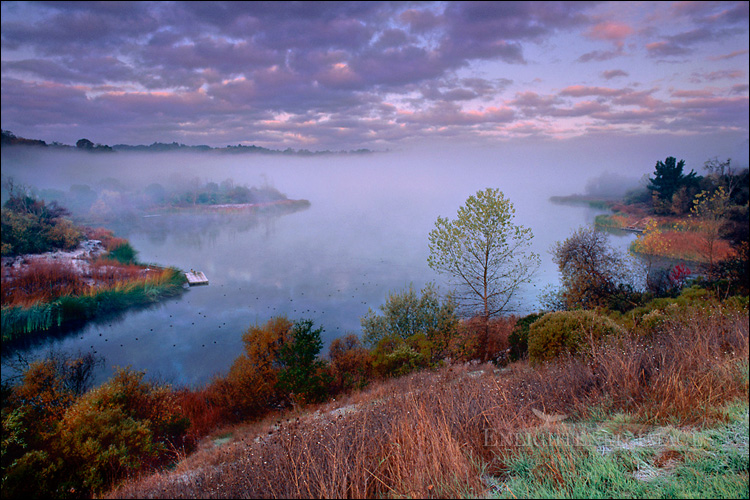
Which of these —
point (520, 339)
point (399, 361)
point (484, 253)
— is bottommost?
point (399, 361)

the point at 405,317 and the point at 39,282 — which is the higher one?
the point at 39,282

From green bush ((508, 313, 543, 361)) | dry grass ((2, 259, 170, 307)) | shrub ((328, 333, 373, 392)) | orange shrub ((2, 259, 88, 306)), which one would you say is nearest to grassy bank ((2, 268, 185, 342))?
dry grass ((2, 259, 170, 307))

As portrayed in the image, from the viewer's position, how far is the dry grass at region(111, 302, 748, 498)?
2.15 meters

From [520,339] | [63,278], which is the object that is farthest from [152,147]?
[520,339]

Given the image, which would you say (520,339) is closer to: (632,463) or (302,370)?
(302,370)

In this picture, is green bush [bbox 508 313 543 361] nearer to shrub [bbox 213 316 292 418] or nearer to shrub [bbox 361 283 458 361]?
shrub [bbox 361 283 458 361]

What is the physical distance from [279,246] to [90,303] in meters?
5.76

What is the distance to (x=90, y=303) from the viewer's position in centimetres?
1093

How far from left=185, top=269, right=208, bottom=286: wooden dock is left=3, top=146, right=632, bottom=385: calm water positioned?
0.19m

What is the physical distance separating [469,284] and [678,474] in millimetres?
8272

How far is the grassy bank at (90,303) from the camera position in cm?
1008

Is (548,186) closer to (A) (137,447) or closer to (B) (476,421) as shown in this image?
(B) (476,421)

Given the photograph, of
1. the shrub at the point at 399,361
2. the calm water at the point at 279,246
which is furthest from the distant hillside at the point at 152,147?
the shrub at the point at 399,361

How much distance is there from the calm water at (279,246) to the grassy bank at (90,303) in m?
0.40
